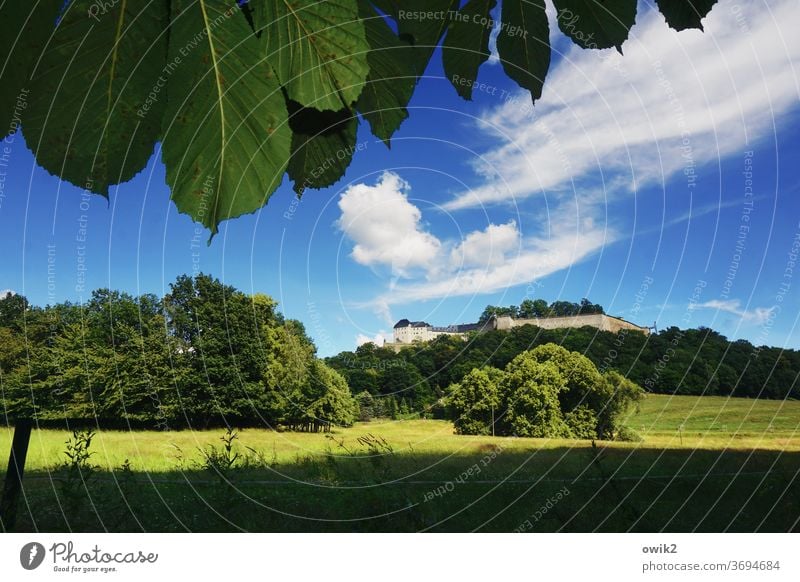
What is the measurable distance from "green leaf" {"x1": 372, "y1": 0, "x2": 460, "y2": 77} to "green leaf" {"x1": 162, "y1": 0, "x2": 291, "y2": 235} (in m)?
0.21

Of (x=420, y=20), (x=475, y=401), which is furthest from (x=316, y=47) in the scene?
(x=475, y=401)

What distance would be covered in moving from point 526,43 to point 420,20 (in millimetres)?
104

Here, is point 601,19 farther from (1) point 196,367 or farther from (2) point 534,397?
(2) point 534,397

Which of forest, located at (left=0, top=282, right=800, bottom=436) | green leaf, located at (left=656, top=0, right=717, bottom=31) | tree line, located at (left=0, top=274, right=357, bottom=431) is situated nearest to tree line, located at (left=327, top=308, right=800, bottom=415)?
forest, located at (left=0, top=282, right=800, bottom=436)

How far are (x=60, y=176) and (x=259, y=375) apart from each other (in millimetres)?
9999

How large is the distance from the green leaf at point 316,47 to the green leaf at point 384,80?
0.09m

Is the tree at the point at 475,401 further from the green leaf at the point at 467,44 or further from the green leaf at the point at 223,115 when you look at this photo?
the green leaf at the point at 223,115

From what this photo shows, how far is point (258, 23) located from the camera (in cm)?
25

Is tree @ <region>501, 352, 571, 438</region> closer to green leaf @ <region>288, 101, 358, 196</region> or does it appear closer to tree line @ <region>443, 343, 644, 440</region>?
tree line @ <region>443, 343, 644, 440</region>

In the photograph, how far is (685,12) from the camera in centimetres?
47

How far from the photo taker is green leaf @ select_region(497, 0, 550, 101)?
460mm

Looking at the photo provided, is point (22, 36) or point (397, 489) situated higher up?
point (22, 36)
